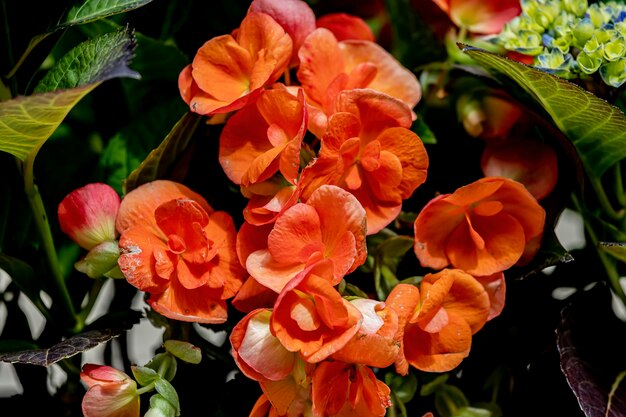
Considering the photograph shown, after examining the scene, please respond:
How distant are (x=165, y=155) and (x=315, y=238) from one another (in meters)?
0.13

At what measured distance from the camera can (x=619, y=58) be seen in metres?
0.51

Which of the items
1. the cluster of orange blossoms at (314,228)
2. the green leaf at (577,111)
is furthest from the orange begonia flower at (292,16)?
the green leaf at (577,111)

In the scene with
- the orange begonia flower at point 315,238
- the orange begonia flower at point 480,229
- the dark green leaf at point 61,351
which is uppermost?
the orange begonia flower at point 315,238

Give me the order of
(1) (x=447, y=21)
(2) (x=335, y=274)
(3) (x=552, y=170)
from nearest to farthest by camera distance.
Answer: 1. (2) (x=335, y=274)
2. (3) (x=552, y=170)
3. (1) (x=447, y=21)

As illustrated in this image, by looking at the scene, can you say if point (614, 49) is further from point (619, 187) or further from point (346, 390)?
point (346, 390)

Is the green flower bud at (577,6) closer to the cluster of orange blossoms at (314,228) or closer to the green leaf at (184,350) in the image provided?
the cluster of orange blossoms at (314,228)

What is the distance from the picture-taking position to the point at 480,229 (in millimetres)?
532

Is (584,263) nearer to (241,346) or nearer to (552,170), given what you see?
(552,170)

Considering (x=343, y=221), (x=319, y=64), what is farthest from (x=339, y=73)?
(x=343, y=221)

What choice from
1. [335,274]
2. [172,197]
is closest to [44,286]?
[172,197]

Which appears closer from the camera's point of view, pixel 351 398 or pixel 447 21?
pixel 351 398

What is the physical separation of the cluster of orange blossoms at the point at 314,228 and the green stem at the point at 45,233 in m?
0.06

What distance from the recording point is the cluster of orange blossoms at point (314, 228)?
1.47ft

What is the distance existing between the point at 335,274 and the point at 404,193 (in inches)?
3.4
